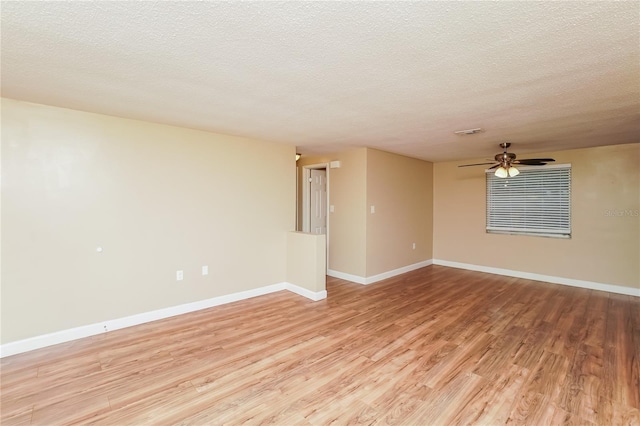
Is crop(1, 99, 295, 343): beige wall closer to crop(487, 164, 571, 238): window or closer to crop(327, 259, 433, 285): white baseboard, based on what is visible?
crop(327, 259, 433, 285): white baseboard

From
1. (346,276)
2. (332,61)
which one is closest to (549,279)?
(346,276)

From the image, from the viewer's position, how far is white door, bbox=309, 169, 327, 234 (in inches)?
245

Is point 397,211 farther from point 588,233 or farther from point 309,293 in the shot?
point 588,233

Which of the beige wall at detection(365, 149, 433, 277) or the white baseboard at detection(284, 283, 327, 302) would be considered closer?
the white baseboard at detection(284, 283, 327, 302)

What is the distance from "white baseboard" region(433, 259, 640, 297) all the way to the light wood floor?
90 cm

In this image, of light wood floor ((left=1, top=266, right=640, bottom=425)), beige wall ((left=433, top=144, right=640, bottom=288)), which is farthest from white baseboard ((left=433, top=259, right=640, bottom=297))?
light wood floor ((left=1, top=266, right=640, bottom=425))

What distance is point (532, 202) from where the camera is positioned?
18.0 ft

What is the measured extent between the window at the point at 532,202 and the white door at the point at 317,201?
135 inches

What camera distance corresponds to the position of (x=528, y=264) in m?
5.50

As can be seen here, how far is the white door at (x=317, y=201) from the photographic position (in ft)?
20.4

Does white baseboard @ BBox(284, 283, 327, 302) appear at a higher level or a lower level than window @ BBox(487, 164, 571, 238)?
lower

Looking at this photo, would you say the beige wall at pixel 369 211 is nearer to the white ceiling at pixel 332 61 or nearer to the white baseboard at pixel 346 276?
the white baseboard at pixel 346 276

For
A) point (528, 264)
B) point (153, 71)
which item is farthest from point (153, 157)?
point (528, 264)

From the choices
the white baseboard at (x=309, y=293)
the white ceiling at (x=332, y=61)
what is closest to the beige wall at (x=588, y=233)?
the white ceiling at (x=332, y=61)
